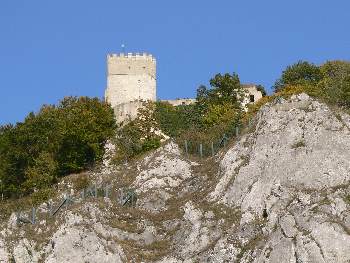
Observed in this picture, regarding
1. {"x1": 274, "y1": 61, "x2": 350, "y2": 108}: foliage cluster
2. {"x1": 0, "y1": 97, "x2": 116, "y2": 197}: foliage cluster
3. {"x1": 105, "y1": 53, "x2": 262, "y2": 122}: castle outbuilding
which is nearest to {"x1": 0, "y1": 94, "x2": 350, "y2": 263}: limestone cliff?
{"x1": 0, "y1": 97, "x2": 116, "y2": 197}: foliage cluster

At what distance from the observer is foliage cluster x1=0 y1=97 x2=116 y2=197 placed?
229 ft

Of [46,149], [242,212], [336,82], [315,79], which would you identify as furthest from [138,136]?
[242,212]

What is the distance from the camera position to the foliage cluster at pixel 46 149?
69750 millimetres

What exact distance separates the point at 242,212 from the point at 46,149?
22.8 metres

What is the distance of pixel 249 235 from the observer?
168ft

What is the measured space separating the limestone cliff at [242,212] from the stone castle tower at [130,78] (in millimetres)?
36749

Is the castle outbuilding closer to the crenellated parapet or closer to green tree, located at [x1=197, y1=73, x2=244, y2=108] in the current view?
the crenellated parapet

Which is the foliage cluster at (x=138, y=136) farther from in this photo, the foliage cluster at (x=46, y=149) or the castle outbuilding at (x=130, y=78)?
the castle outbuilding at (x=130, y=78)

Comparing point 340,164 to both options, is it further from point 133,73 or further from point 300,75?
point 133,73

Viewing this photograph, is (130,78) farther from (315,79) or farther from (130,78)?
(315,79)

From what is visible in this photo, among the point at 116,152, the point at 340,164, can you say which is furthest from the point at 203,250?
the point at 116,152

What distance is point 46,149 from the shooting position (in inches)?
2817

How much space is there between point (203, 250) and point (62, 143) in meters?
23.1

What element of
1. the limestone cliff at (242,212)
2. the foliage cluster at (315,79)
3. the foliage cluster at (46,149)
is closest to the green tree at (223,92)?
the foliage cluster at (315,79)
